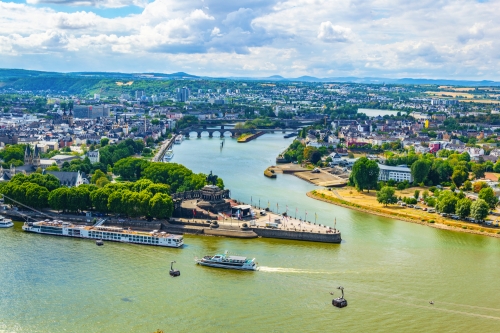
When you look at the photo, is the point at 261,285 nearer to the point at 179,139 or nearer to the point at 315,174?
the point at 315,174

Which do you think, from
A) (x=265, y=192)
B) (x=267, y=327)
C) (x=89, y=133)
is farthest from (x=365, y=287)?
(x=89, y=133)

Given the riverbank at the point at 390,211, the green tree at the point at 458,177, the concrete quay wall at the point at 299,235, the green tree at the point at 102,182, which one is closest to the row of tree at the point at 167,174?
the green tree at the point at 102,182

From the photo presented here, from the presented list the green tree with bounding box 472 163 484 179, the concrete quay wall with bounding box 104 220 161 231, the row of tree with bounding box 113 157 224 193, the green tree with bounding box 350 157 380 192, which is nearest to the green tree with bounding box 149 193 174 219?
the concrete quay wall with bounding box 104 220 161 231

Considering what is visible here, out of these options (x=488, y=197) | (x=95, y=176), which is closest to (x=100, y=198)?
(x=95, y=176)

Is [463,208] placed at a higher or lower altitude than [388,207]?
higher

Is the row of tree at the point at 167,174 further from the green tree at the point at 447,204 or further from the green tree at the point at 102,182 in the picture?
the green tree at the point at 447,204
